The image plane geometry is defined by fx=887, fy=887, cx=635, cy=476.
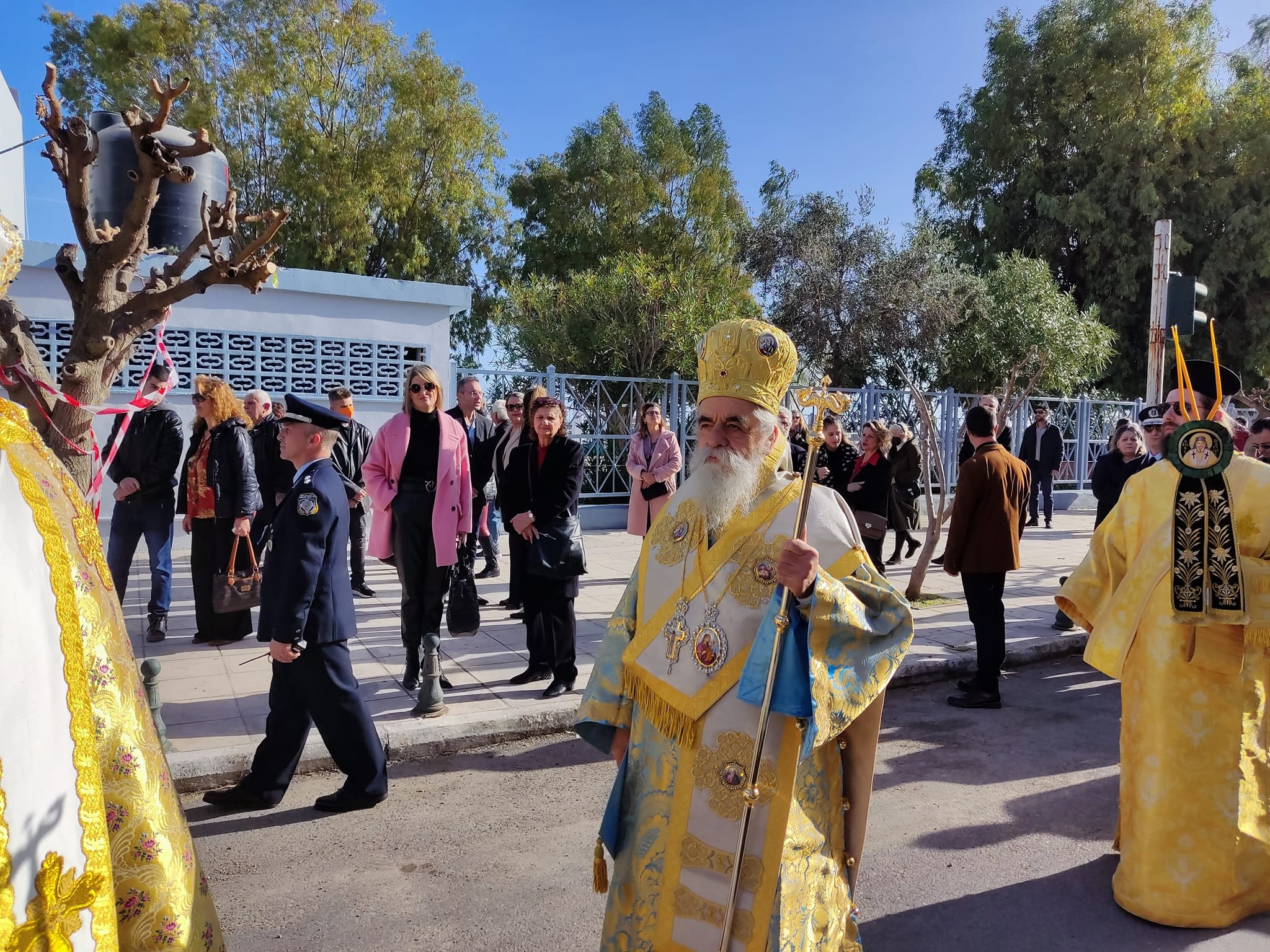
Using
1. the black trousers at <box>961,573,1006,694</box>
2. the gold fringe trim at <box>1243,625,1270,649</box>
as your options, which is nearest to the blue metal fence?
the black trousers at <box>961,573,1006,694</box>

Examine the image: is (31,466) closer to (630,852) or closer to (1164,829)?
(630,852)

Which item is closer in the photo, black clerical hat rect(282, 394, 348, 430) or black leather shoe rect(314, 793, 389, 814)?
black clerical hat rect(282, 394, 348, 430)

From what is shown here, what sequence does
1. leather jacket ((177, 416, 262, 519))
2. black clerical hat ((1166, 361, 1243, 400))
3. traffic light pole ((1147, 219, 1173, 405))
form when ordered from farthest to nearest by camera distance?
traffic light pole ((1147, 219, 1173, 405)) → leather jacket ((177, 416, 262, 519)) → black clerical hat ((1166, 361, 1243, 400))

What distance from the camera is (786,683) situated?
2.08 metres

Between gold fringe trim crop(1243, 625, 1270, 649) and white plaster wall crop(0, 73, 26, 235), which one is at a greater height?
white plaster wall crop(0, 73, 26, 235)

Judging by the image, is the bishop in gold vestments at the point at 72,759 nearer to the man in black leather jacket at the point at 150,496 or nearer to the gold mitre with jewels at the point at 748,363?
the gold mitre with jewels at the point at 748,363

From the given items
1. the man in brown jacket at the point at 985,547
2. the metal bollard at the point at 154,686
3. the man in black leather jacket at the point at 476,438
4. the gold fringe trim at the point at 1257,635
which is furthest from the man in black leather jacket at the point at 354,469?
the gold fringe trim at the point at 1257,635

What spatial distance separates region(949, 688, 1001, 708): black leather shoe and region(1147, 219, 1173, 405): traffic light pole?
4594 mm

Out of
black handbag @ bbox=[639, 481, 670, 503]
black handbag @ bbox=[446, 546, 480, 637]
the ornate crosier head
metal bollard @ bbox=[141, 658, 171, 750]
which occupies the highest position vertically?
the ornate crosier head

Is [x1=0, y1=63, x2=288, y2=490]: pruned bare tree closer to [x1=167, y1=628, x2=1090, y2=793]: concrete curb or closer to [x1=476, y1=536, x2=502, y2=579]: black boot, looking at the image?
[x1=167, y1=628, x2=1090, y2=793]: concrete curb

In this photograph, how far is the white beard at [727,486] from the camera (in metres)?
2.32

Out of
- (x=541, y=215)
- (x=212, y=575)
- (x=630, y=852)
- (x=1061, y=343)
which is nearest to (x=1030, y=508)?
(x=1061, y=343)

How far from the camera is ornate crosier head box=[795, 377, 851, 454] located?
2.10m

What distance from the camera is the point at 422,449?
5855mm
